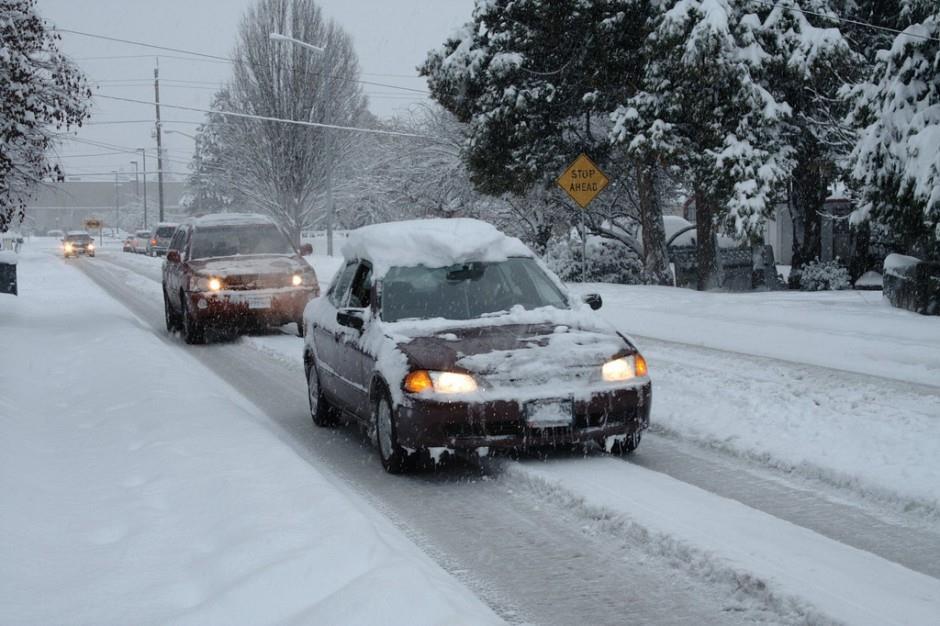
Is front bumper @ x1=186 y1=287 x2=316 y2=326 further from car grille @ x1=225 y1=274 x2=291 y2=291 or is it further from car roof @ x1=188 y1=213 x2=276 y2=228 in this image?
car roof @ x1=188 y1=213 x2=276 y2=228

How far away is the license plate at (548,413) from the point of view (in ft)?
22.8

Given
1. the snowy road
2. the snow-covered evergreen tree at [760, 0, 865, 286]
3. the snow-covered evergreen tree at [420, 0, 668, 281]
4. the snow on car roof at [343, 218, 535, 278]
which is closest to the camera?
the snowy road

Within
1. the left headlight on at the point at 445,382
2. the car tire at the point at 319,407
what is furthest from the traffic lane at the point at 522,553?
the left headlight on at the point at 445,382

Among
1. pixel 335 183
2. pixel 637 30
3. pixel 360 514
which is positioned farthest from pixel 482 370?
pixel 335 183

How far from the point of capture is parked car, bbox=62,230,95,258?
202ft

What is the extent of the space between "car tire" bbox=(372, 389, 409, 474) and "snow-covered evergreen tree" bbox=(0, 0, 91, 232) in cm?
1158

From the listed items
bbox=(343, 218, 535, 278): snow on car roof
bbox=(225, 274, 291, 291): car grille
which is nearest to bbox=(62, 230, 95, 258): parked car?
bbox=(225, 274, 291, 291): car grille

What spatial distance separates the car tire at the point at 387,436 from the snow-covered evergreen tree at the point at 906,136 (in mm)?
11879

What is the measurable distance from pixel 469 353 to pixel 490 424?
19.4 inches

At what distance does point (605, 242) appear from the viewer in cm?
3225

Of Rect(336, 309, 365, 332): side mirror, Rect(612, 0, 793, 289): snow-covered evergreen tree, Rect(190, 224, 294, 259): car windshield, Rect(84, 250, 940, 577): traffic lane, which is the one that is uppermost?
Rect(612, 0, 793, 289): snow-covered evergreen tree

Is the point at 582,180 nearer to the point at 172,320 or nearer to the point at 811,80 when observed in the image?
the point at 811,80

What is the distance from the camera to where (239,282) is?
15883 millimetres

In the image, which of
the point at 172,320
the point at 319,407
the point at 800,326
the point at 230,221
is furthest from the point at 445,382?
the point at 172,320
